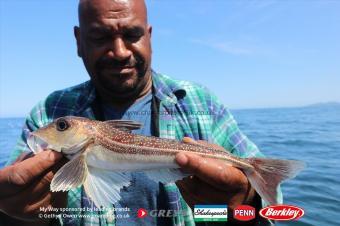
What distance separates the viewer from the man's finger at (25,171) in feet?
10.6

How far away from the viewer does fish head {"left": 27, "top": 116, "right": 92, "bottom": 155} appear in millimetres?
3344

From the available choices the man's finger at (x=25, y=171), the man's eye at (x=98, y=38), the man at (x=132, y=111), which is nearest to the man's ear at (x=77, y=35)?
the man at (x=132, y=111)

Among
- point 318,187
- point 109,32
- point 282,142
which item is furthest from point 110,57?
point 282,142

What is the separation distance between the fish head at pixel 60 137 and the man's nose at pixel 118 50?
1.15m

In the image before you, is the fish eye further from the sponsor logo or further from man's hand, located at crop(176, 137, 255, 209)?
the sponsor logo

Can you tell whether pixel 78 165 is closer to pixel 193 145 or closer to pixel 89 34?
pixel 193 145

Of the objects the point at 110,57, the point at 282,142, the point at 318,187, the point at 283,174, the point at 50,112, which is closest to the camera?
the point at 283,174

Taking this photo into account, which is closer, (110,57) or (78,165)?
(78,165)

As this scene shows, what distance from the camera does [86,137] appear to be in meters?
3.42

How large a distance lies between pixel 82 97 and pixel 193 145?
1.96 m

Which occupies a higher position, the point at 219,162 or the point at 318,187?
the point at 219,162

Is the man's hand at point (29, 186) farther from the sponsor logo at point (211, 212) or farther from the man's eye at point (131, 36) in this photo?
the man's eye at point (131, 36)

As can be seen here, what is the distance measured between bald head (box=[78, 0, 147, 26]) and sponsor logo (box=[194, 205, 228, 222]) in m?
2.45

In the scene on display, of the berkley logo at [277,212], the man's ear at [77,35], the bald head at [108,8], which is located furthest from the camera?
the man's ear at [77,35]
